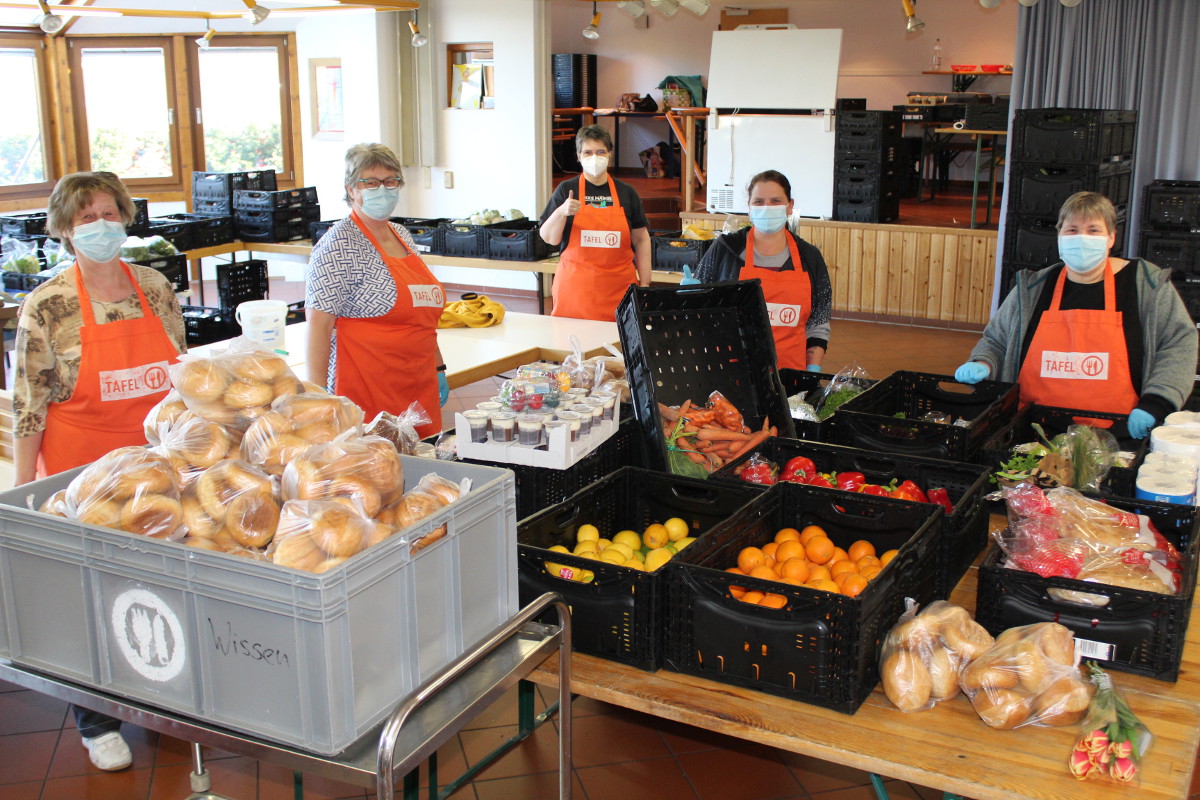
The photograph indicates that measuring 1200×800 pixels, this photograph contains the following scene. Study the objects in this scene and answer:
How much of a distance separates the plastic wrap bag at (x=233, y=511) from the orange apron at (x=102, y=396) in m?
1.44

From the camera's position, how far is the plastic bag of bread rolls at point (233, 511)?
160cm

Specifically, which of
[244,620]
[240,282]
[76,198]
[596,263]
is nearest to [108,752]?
[76,198]

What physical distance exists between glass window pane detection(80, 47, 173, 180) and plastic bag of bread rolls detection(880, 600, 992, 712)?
1033 centimetres

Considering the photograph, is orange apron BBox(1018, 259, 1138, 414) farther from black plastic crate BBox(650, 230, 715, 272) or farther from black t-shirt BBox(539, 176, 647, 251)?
black plastic crate BBox(650, 230, 715, 272)

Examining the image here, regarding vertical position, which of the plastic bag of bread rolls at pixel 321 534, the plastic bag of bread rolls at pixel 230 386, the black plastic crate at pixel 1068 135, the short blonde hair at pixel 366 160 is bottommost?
the plastic bag of bread rolls at pixel 321 534

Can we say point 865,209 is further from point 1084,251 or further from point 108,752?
point 108,752

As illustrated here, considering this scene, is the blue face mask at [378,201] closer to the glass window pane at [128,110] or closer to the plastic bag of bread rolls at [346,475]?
the plastic bag of bread rolls at [346,475]

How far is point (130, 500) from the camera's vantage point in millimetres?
1593

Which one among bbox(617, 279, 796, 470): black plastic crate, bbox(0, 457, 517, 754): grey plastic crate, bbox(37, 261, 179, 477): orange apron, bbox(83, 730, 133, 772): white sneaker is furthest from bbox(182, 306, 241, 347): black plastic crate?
bbox(0, 457, 517, 754): grey plastic crate

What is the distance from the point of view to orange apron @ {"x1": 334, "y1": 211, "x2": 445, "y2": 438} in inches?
133

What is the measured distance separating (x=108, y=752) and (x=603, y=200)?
3.20 meters

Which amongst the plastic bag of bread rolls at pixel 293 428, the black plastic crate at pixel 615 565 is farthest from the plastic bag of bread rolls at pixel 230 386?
the black plastic crate at pixel 615 565

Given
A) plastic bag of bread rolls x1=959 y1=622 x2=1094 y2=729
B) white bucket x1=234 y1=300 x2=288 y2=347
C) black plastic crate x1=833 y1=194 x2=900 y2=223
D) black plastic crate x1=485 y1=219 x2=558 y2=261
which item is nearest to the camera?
plastic bag of bread rolls x1=959 y1=622 x2=1094 y2=729

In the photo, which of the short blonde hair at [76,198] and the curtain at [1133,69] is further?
the curtain at [1133,69]
